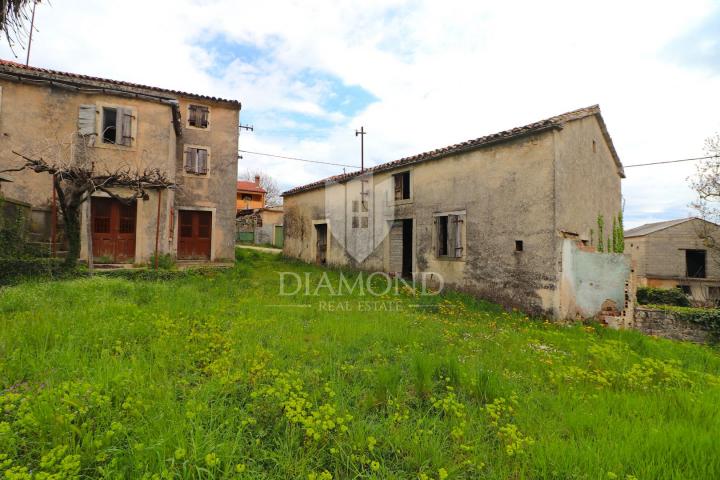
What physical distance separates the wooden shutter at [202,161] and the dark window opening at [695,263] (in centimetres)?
2877

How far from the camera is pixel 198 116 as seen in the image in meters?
13.4

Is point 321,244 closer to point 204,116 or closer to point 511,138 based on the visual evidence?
point 204,116

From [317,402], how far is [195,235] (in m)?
11.9

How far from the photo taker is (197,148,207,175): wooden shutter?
13227 mm

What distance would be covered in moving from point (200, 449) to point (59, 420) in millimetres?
1073

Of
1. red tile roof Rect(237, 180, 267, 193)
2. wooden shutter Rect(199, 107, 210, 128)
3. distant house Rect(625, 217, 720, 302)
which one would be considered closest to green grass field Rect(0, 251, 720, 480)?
wooden shutter Rect(199, 107, 210, 128)

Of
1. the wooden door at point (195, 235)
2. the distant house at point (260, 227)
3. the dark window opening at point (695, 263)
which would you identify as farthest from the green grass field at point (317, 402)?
the distant house at point (260, 227)

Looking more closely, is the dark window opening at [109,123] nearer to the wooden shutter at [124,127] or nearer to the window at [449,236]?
the wooden shutter at [124,127]

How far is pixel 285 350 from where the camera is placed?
14.6 ft

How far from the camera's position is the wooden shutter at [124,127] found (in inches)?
397

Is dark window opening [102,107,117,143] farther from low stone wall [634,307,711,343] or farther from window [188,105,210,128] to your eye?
low stone wall [634,307,711,343]

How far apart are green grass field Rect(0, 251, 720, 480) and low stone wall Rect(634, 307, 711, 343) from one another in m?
4.78

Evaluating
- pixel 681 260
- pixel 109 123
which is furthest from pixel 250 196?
pixel 681 260

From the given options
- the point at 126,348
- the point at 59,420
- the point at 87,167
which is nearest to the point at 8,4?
the point at 87,167
